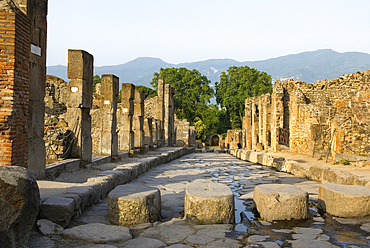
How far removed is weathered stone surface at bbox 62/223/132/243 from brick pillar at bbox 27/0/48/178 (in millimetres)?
2987

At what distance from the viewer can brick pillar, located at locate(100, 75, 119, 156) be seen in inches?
480

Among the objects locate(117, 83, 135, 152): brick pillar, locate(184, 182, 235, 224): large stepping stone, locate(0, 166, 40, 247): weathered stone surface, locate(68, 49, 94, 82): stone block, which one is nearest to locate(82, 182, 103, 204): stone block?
locate(184, 182, 235, 224): large stepping stone

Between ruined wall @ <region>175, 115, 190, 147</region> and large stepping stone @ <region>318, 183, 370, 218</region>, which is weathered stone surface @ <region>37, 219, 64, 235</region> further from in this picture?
ruined wall @ <region>175, 115, 190, 147</region>

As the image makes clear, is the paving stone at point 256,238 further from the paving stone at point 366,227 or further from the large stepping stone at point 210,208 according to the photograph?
the paving stone at point 366,227

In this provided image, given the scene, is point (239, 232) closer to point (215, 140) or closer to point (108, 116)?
point (108, 116)

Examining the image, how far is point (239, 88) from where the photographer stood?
59.2 metres

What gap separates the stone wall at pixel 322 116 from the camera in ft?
37.6

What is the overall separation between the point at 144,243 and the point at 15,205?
4.78 feet

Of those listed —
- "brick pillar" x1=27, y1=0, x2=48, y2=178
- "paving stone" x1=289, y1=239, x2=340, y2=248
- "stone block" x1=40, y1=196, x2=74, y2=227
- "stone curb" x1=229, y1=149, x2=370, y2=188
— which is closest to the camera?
"paving stone" x1=289, y1=239, x2=340, y2=248

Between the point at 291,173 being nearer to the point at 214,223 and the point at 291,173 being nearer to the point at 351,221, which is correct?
the point at 351,221

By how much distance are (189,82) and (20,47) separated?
51.3 metres

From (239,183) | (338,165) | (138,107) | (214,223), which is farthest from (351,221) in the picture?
(138,107)

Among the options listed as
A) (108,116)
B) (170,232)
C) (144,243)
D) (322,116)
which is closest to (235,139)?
(322,116)

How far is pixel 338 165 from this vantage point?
10.3m
